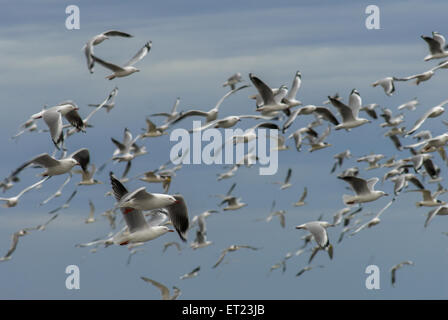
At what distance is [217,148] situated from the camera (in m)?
20.5

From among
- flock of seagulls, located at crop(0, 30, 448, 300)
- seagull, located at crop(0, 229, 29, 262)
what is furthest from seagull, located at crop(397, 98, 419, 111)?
seagull, located at crop(0, 229, 29, 262)

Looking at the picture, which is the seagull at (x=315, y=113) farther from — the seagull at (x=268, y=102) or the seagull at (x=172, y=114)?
the seagull at (x=172, y=114)

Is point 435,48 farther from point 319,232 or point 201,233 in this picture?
point 201,233

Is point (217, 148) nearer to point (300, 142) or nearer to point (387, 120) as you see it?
point (300, 142)

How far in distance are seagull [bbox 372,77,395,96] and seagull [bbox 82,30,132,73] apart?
25.7 feet

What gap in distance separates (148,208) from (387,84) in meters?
10.9

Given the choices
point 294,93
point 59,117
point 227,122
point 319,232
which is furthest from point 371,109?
point 59,117

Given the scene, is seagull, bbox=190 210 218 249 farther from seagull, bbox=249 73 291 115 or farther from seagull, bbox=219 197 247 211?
seagull, bbox=249 73 291 115

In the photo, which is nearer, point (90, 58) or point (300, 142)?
point (90, 58)

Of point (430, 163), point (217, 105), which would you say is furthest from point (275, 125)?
point (430, 163)

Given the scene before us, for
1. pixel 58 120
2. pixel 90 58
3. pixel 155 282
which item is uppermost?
pixel 90 58

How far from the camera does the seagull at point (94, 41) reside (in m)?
17.5

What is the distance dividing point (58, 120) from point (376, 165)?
1130 centimetres

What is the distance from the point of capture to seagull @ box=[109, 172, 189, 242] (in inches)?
557
